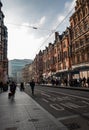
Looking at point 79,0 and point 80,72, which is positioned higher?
point 79,0

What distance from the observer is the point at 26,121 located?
36.0 ft

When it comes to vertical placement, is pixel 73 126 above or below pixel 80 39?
below

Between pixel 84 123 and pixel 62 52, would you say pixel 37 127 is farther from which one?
pixel 62 52

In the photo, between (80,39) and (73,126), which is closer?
(73,126)

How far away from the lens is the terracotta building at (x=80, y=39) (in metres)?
52.6

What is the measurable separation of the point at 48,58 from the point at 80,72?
49.4m

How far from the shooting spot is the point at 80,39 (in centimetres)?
5656

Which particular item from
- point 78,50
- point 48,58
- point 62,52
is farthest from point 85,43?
point 48,58

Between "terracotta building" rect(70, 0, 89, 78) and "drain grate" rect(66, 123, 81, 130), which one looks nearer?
"drain grate" rect(66, 123, 81, 130)

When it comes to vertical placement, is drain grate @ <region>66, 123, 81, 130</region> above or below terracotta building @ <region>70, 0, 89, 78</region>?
below

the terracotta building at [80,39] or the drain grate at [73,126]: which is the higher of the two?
the terracotta building at [80,39]

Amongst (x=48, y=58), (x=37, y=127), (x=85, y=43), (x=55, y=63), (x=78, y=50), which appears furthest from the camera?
(x=48, y=58)

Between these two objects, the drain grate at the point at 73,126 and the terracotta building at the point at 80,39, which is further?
the terracotta building at the point at 80,39

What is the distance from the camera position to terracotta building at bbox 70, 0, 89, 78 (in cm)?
5256
